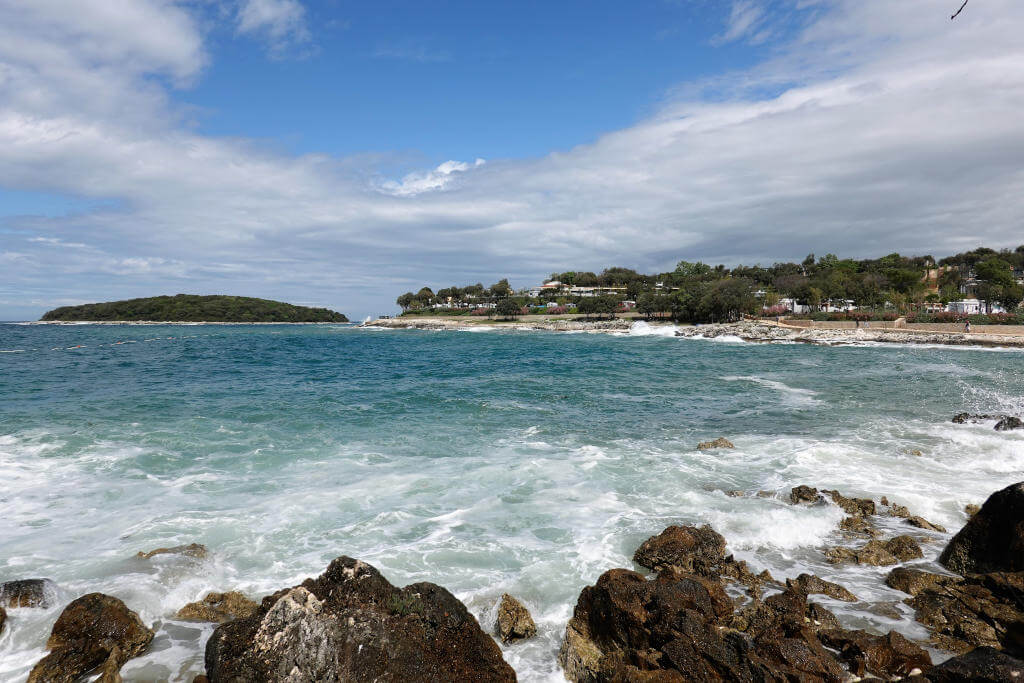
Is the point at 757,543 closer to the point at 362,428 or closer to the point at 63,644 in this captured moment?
the point at 63,644

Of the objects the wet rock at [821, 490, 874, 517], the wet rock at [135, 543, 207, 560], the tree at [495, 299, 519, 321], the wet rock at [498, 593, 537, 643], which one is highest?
the tree at [495, 299, 519, 321]

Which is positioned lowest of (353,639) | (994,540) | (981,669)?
(994,540)

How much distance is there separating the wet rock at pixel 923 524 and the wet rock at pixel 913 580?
1994 mm

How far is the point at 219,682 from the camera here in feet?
14.1

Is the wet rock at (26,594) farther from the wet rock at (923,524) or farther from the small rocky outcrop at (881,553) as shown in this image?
the wet rock at (923,524)

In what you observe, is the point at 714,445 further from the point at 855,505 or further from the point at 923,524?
the point at 923,524

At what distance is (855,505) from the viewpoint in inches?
361

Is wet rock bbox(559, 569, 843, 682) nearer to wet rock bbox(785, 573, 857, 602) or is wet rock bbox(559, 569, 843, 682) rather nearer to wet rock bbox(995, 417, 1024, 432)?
wet rock bbox(785, 573, 857, 602)

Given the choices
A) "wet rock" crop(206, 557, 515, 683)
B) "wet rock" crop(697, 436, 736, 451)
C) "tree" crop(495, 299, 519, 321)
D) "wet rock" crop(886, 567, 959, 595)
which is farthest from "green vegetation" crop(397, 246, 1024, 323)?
"wet rock" crop(206, 557, 515, 683)

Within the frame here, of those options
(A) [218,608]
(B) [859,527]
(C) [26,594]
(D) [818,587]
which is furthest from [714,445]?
(C) [26,594]

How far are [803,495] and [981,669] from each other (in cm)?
578

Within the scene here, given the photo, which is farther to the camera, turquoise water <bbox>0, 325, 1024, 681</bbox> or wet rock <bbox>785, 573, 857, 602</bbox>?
turquoise water <bbox>0, 325, 1024, 681</bbox>

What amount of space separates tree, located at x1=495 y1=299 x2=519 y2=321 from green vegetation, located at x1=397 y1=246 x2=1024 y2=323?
3.30 ft

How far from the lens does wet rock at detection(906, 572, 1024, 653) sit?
5324 mm
